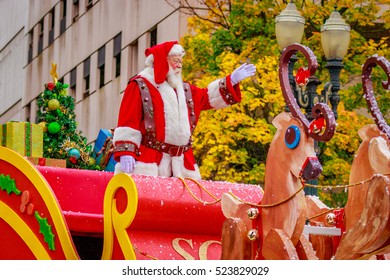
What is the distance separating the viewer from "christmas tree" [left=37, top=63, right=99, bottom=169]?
12.9 meters

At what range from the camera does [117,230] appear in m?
8.51

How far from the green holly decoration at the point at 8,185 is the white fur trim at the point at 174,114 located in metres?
1.24

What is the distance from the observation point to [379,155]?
713 cm

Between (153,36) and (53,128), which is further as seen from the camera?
(153,36)

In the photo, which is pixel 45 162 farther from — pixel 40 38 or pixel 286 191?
pixel 40 38

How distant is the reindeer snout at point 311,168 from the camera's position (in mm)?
7145

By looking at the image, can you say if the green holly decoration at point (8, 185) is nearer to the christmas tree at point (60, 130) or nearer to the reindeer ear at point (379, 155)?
the reindeer ear at point (379, 155)

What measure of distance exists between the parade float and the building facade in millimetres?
19782

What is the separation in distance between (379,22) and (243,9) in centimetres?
514

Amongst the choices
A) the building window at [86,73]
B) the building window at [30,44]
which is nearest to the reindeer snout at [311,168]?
the building window at [86,73]

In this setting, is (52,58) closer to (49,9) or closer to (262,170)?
(49,9)

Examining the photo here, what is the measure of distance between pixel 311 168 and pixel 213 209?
1.96 meters

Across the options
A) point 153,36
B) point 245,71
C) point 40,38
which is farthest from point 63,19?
point 245,71

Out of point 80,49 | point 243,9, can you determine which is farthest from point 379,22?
point 80,49
